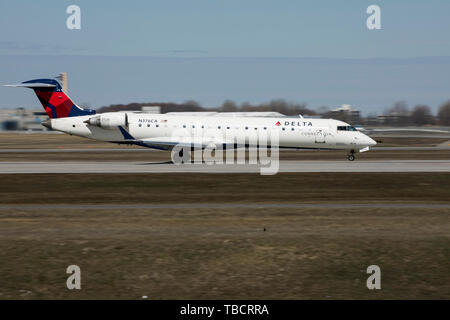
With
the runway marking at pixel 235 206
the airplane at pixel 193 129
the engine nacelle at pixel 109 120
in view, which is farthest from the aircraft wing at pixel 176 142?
the runway marking at pixel 235 206

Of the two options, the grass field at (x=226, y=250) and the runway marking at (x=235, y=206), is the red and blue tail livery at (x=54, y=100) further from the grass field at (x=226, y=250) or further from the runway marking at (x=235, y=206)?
the runway marking at (x=235, y=206)

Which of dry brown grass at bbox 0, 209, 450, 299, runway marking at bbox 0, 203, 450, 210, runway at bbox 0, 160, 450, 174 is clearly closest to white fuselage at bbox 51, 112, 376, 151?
runway at bbox 0, 160, 450, 174

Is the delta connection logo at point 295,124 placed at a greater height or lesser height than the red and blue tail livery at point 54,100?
lesser

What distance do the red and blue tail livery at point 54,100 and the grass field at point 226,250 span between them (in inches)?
788

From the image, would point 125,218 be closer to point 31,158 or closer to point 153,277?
point 153,277

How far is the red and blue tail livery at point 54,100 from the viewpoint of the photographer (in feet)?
144

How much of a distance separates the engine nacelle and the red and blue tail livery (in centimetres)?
234

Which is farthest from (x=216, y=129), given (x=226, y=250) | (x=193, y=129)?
(x=226, y=250)

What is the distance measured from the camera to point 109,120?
138ft

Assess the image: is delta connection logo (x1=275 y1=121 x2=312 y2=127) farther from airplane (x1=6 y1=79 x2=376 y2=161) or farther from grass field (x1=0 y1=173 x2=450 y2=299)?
grass field (x1=0 y1=173 x2=450 y2=299)

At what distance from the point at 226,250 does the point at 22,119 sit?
154534mm

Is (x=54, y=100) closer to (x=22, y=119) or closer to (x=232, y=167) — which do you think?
(x=232, y=167)

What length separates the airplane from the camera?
4219 cm
